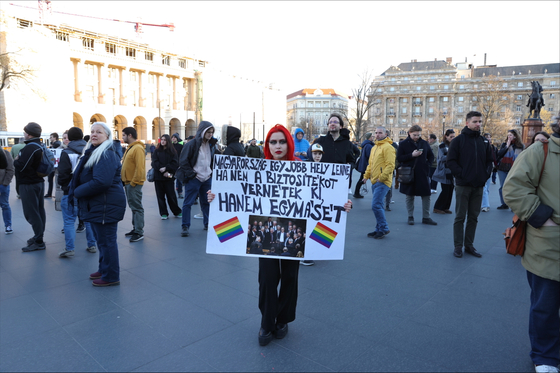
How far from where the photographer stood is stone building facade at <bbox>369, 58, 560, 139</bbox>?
84.9 meters

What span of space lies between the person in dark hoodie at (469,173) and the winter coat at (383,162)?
1236 mm

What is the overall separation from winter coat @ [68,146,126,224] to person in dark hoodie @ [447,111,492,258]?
4760mm

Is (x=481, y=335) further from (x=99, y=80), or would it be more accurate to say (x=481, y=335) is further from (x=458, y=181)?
(x=99, y=80)

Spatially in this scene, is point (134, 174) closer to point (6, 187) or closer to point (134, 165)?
point (134, 165)

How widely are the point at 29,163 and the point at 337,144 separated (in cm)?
493

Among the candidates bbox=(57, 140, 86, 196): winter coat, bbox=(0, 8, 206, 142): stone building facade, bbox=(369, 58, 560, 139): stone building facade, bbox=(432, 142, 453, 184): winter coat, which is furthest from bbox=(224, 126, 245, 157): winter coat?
bbox=(369, 58, 560, 139): stone building facade

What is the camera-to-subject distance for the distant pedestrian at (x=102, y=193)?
4.45m

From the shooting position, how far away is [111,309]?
157 inches

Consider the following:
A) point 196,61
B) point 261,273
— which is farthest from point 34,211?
point 196,61

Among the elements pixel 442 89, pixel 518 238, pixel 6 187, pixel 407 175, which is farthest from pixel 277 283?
pixel 442 89

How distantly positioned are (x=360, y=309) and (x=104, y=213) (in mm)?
3142

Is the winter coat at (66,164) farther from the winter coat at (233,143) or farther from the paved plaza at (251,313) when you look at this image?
the winter coat at (233,143)

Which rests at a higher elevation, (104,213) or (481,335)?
(104,213)

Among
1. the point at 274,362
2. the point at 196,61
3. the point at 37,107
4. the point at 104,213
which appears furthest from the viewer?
the point at 196,61
